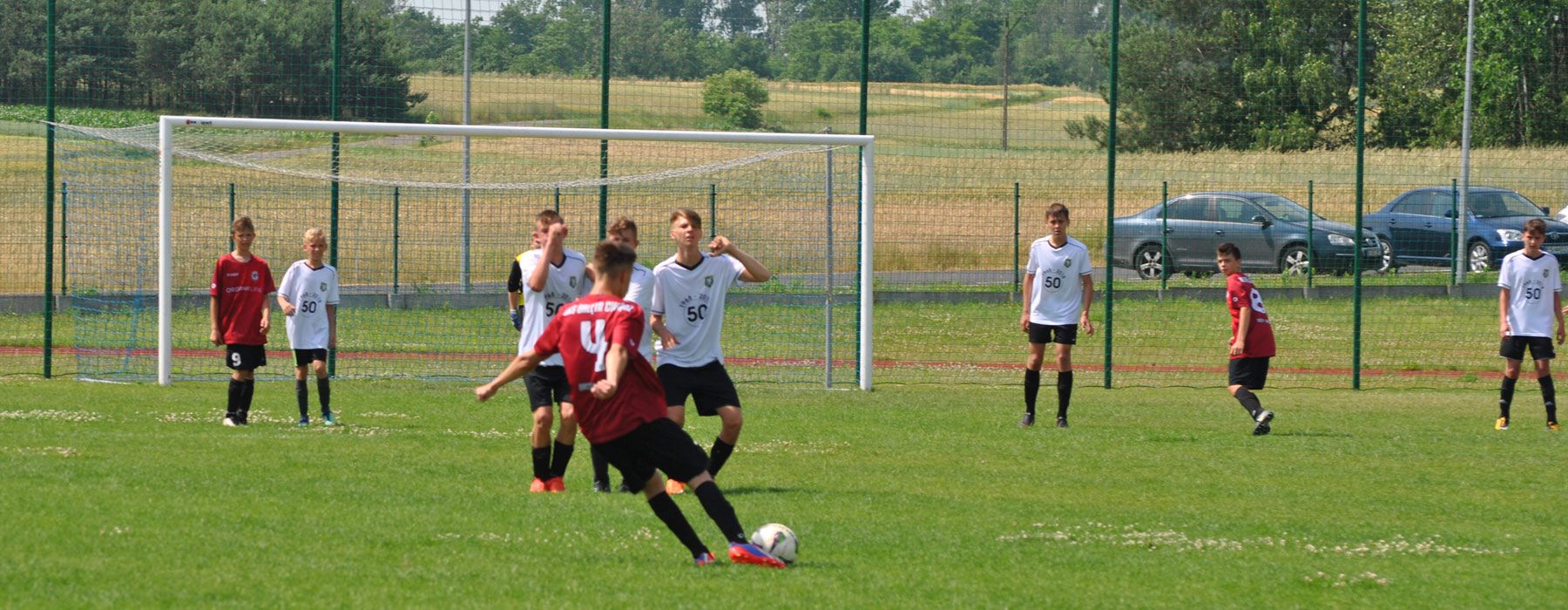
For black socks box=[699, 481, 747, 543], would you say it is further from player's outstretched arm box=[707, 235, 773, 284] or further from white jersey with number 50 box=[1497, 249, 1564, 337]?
white jersey with number 50 box=[1497, 249, 1564, 337]

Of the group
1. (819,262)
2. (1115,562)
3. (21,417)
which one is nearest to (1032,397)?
(819,262)

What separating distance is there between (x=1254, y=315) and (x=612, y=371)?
8089 millimetres

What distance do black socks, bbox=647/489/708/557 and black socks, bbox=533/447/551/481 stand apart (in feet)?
8.64

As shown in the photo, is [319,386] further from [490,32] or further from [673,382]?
[490,32]

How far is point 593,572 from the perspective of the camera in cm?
714

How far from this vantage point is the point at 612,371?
695cm

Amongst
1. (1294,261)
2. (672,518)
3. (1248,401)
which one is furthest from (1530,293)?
(1294,261)

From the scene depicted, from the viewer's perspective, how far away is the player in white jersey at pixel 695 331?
981 cm

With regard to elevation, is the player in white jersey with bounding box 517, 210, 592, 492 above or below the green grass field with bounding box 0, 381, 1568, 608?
above

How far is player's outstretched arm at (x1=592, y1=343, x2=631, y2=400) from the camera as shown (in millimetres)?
6902

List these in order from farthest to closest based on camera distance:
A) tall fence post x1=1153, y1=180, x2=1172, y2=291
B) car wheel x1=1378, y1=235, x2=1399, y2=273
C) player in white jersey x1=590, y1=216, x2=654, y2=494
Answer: tall fence post x1=1153, y1=180, x2=1172, y2=291, car wheel x1=1378, y1=235, x2=1399, y2=273, player in white jersey x1=590, y1=216, x2=654, y2=494

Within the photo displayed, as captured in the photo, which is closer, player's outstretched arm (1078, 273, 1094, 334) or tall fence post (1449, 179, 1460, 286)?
player's outstretched arm (1078, 273, 1094, 334)

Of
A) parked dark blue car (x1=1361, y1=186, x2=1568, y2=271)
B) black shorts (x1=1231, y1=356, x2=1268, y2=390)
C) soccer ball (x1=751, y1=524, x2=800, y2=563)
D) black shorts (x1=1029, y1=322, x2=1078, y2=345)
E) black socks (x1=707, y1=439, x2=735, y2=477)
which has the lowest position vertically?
soccer ball (x1=751, y1=524, x2=800, y2=563)

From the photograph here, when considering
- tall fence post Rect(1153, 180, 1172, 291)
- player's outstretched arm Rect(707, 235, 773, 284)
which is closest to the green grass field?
player's outstretched arm Rect(707, 235, 773, 284)
